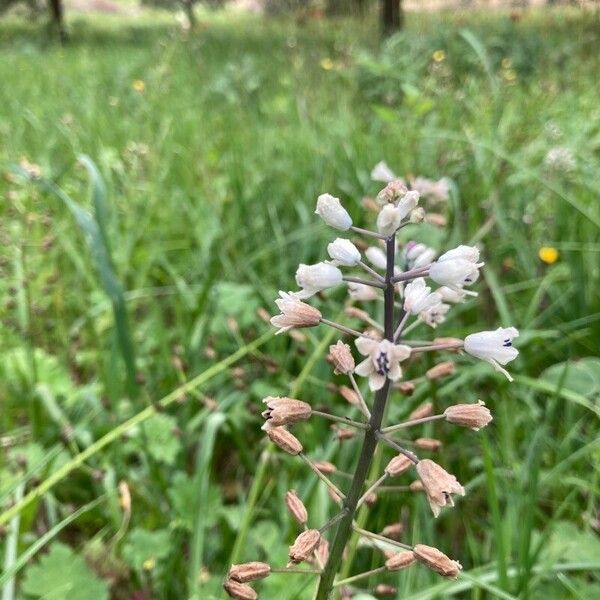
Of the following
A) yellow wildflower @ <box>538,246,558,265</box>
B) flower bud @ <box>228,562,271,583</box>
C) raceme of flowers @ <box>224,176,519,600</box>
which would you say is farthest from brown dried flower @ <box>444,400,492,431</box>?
yellow wildflower @ <box>538,246,558,265</box>

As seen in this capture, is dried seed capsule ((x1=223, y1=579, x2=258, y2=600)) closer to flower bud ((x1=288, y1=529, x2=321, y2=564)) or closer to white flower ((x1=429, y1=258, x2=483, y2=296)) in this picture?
flower bud ((x1=288, y1=529, x2=321, y2=564))

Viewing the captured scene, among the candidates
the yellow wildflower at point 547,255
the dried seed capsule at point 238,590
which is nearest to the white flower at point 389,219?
the dried seed capsule at point 238,590

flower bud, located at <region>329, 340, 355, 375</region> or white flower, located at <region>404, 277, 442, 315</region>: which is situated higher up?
white flower, located at <region>404, 277, 442, 315</region>

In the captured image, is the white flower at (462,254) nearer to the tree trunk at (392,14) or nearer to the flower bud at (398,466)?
the flower bud at (398,466)

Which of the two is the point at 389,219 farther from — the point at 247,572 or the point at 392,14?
the point at 392,14

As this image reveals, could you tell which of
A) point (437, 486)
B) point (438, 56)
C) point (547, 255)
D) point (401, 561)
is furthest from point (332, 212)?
point (438, 56)

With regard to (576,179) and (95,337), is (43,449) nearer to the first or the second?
(95,337)

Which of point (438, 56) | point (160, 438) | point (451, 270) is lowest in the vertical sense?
point (160, 438)

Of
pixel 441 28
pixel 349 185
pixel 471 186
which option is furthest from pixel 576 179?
pixel 441 28
